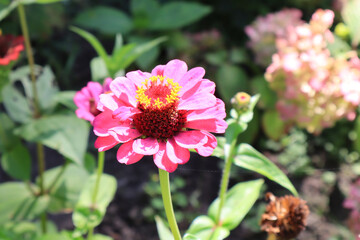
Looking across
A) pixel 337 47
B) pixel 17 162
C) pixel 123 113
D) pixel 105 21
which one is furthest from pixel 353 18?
pixel 123 113

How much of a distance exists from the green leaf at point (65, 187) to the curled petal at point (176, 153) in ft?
2.26

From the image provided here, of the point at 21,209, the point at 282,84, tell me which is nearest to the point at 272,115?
the point at 282,84

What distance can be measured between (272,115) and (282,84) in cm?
19

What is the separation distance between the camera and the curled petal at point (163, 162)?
457 millimetres

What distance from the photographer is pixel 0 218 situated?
1066 millimetres

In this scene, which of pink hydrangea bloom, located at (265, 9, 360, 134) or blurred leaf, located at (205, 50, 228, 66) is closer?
pink hydrangea bloom, located at (265, 9, 360, 134)

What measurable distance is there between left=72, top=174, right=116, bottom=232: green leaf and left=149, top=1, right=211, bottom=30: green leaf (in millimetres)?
897

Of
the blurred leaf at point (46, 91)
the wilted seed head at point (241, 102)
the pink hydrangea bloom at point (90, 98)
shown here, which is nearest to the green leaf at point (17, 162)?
the blurred leaf at point (46, 91)

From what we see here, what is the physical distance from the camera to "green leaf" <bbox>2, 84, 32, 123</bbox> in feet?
3.67

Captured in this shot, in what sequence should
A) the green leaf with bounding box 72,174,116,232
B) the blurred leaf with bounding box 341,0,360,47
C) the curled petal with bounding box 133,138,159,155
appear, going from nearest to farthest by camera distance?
the curled petal with bounding box 133,138,159,155 → the green leaf with bounding box 72,174,116,232 → the blurred leaf with bounding box 341,0,360,47

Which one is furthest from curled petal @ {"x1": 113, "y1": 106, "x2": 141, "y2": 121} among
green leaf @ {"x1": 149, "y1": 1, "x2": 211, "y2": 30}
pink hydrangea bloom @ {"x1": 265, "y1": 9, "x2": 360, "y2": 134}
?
green leaf @ {"x1": 149, "y1": 1, "x2": 211, "y2": 30}

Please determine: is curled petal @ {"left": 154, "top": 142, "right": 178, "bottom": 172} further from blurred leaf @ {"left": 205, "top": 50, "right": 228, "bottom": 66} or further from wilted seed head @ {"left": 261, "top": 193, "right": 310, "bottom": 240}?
blurred leaf @ {"left": 205, "top": 50, "right": 228, "bottom": 66}

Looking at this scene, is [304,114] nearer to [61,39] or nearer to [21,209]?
[21,209]

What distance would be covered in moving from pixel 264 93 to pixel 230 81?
13cm
